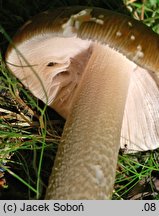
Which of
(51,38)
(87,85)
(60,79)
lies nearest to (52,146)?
(60,79)

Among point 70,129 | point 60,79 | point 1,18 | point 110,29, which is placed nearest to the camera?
point 110,29

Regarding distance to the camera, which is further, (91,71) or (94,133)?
(91,71)

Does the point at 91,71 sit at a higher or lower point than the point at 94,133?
higher

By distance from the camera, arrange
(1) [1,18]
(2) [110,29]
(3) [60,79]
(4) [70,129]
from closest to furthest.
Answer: (2) [110,29] → (4) [70,129] → (3) [60,79] → (1) [1,18]

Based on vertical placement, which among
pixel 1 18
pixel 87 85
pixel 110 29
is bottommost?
pixel 87 85

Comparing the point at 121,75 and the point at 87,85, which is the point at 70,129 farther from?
the point at 121,75
